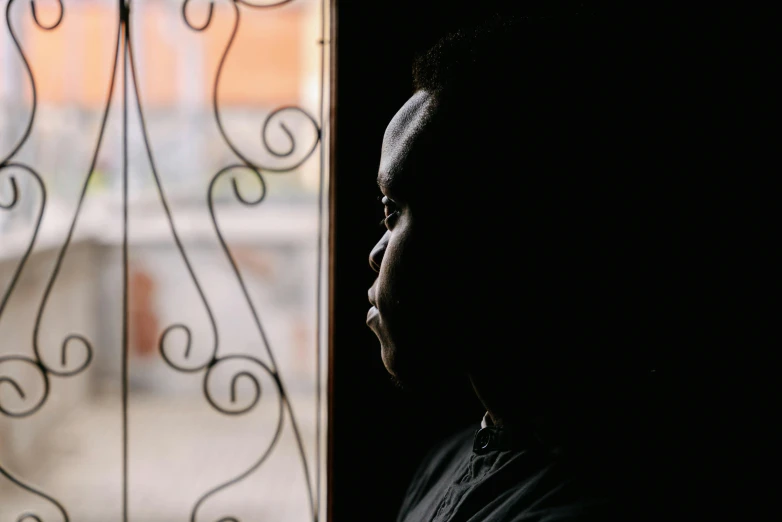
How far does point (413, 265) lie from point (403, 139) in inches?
4.6

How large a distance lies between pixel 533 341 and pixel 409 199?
0.17m

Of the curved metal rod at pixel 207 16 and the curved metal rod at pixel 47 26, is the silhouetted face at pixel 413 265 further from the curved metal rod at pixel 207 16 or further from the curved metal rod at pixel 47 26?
the curved metal rod at pixel 47 26

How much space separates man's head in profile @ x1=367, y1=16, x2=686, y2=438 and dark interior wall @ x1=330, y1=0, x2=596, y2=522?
31 centimetres

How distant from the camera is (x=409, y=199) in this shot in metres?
0.71

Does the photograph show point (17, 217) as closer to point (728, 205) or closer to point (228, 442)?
point (228, 442)

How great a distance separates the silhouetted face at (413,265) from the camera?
700mm

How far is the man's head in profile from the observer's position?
66 cm

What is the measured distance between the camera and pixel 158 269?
4336mm

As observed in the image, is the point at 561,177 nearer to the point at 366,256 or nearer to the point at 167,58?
the point at 366,256

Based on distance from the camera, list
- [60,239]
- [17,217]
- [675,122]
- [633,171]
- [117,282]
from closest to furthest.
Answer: [633,171]
[675,122]
[17,217]
[60,239]
[117,282]

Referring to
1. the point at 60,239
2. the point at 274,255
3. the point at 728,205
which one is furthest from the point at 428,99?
the point at 274,255

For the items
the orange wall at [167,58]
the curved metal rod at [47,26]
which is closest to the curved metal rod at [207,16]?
the curved metal rod at [47,26]

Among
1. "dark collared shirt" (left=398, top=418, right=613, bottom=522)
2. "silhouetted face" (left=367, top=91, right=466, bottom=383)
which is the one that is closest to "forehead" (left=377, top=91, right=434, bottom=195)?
"silhouetted face" (left=367, top=91, right=466, bottom=383)

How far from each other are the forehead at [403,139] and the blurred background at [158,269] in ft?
7.11
